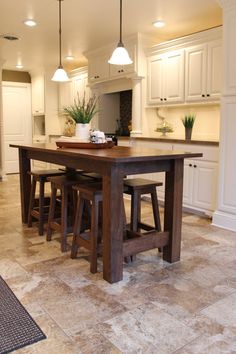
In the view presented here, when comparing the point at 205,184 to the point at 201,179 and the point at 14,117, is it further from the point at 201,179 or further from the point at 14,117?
the point at 14,117

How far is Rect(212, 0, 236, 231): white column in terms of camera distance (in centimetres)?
334

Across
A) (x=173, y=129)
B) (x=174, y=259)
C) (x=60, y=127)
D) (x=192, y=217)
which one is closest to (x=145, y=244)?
(x=174, y=259)

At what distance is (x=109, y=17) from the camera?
4.08 metres

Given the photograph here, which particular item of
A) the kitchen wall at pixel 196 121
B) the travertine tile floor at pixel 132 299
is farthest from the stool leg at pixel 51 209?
the kitchen wall at pixel 196 121

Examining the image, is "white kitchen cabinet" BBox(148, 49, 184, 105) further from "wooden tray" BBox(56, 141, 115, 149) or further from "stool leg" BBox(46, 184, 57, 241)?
"stool leg" BBox(46, 184, 57, 241)

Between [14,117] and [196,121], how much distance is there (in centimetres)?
482

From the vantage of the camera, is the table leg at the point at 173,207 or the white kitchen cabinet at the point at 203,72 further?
the white kitchen cabinet at the point at 203,72

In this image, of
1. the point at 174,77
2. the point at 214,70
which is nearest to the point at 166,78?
the point at 174,77

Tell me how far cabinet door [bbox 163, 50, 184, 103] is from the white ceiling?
0.39m

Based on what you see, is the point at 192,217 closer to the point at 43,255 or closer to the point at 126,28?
the point at 43,255

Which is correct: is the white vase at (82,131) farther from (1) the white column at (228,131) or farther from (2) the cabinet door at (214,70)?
(2) the cabinet door at (214,70)

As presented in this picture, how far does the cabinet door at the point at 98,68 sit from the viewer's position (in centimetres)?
545

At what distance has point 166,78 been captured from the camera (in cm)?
461

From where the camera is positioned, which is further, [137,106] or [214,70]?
[137,106]
